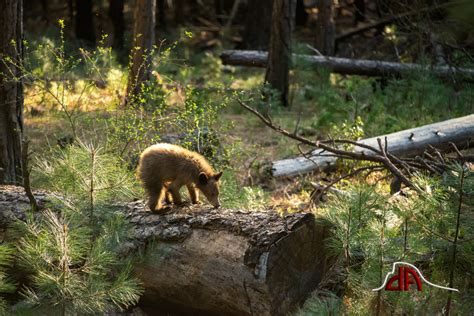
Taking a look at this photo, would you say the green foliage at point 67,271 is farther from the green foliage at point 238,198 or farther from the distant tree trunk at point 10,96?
the distant tree trunk at point 10,96

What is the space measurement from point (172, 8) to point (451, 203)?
968 inches

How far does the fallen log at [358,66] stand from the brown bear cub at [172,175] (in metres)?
8.46

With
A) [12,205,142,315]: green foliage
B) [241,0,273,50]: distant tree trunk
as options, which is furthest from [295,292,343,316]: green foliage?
[241,0,273,50]: distant tree trunk

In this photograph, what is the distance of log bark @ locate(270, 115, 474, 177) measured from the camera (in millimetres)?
9977

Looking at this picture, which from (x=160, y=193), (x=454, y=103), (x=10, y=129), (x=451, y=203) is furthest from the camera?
(x=454, y=103)

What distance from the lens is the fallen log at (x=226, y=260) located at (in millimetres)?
5469

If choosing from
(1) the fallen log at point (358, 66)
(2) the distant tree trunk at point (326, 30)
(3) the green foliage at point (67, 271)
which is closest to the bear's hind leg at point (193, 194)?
(3) the green foliage at point (67, 271)

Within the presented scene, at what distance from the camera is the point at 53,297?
4875 millimetres

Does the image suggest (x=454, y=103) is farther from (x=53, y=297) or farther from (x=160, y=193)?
(x=53, y=297)

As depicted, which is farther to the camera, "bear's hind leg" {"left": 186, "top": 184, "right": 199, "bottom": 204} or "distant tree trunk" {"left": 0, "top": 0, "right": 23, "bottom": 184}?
"distant tree trunk" {"left": 0, "top": 0, "right": 23, "bottom": 184}

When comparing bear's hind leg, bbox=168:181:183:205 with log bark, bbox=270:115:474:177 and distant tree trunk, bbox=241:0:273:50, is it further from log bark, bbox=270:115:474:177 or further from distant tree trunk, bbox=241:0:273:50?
distant tree trunk, bbox=241:0:273:50

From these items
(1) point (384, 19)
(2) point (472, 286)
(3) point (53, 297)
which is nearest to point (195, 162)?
(3) point (53, 297)

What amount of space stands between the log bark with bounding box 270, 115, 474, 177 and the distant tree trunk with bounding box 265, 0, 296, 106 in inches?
188

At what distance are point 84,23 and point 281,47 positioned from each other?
941 centimetres
